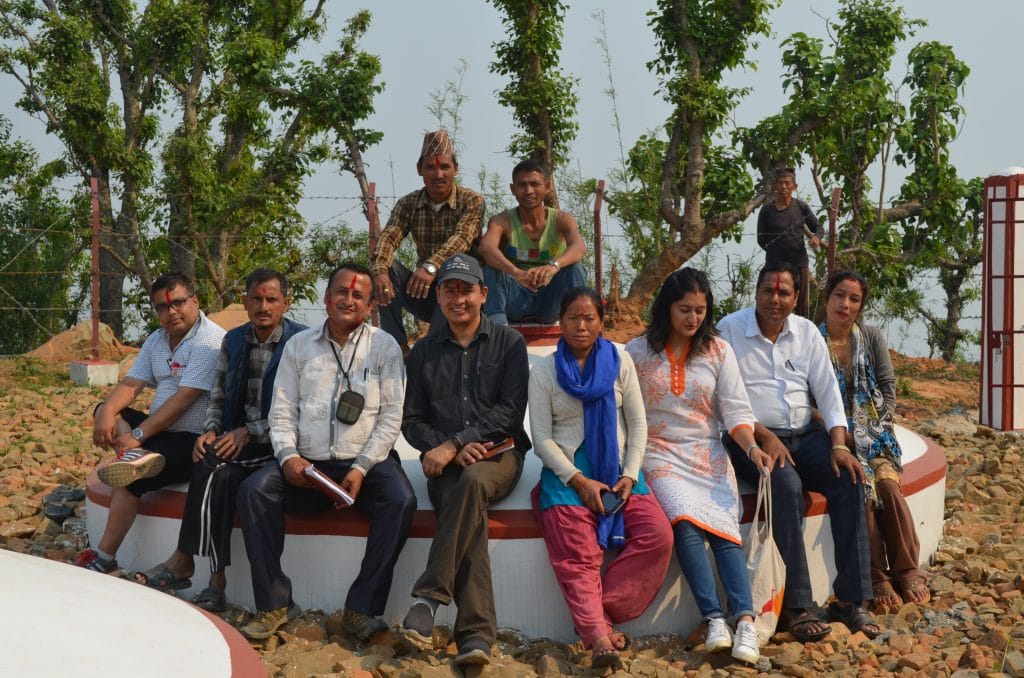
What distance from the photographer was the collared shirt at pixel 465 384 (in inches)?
177

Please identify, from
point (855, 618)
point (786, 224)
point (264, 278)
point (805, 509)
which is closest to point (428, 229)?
point (264, 278)

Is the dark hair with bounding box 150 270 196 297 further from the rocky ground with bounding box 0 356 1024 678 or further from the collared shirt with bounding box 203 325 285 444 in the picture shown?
the rocky ground with bounding box 0 356 1024 678

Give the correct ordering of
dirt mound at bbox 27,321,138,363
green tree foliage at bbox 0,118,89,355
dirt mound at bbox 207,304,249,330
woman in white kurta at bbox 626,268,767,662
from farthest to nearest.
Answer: green tree foliage at bbox 0,118,89,355
dirt mound at bbox 27,321,138,363
dirt mound at bbox 207,304,249,330
woman in white kurta at bbox 626,268,767,662

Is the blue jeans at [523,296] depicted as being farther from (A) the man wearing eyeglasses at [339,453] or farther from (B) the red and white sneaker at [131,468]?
(B) the red and white sneaker at [131,468]

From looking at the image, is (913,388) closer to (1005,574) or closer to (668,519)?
(1005,574)

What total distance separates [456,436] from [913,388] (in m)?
9.07

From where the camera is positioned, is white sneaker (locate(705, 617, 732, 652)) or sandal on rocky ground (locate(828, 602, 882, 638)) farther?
sandal on rocky ground (locate(828, 602, 882, 638))

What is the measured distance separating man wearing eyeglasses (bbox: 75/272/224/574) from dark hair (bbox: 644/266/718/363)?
1.89 m

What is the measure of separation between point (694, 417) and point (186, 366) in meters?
2.18

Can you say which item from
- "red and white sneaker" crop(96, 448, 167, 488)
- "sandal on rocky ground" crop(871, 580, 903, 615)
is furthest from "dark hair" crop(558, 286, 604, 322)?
"red and white sneaker" crop(96, 448, 167, 488)

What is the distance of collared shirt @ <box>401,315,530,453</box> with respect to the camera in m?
4.49

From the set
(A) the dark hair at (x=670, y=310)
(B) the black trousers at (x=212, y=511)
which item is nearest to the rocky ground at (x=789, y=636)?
(B) the black trousers at (x=212, y=511)

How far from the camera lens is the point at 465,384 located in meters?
4.52

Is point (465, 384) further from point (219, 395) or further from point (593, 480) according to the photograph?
point (219, 395)
